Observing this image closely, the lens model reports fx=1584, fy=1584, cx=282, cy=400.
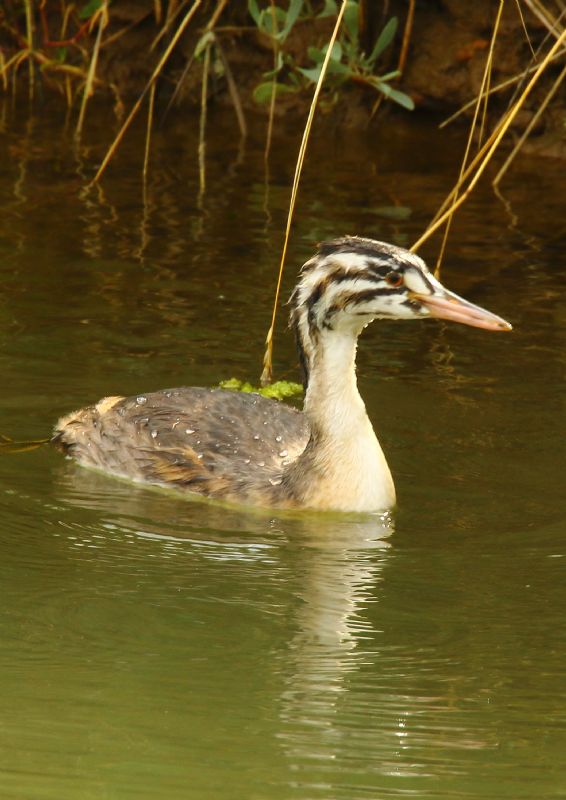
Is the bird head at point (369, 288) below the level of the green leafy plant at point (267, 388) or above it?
above

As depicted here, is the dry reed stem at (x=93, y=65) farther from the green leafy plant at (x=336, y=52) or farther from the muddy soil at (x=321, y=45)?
the green leafy plant at (x=336, y=52)

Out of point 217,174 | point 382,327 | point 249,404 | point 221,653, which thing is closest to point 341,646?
point 221,653

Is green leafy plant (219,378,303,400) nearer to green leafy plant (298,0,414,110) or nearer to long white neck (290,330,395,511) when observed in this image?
long white neck (290,330,395,511)

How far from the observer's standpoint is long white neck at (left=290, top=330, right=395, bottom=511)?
6914 millimetres

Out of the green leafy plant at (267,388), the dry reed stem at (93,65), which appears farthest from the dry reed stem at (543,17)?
the dry reed stem at (93,65)

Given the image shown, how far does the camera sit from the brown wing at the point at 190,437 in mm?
7332

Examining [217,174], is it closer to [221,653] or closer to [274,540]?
[274,540]

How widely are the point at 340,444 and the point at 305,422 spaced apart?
26.1 inches

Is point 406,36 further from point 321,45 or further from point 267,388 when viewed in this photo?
point 267,388

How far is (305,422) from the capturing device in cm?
761

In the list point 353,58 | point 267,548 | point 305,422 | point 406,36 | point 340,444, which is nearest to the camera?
point 267,548

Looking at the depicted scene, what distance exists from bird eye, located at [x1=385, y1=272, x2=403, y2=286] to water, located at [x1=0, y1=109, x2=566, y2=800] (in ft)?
3.38

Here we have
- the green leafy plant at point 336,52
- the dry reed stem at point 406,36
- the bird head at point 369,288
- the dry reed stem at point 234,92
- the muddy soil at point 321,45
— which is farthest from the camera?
the muddy soil at point 321,45

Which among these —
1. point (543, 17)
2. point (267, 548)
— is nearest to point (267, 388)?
point (267, 548)
